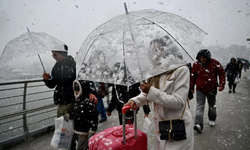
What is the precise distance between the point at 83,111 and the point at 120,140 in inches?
48.8

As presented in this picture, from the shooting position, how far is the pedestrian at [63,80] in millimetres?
2732

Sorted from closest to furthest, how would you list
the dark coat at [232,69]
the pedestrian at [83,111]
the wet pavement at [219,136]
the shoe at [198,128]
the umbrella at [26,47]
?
the umbrella at [26,47] < the pedestrian at [83,111] < the wet pavement at [219,136] < the shoe at [198,128] < the dark coat at [232,69]

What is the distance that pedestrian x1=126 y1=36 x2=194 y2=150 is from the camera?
1.46 meters

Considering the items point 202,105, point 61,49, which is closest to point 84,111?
point 61,49

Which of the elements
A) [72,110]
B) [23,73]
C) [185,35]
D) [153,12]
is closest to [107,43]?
[153,12]

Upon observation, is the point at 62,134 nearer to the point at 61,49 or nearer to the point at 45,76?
the point at 45,76

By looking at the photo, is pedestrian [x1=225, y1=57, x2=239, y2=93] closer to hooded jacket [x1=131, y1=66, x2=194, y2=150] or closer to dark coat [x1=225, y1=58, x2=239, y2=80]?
dark coat [x1=225, y1=58, x2=239, y2=80]

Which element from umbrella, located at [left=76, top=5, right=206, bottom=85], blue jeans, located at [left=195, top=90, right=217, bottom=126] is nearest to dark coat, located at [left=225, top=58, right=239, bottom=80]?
blue jeans, located at [left=195, top=90, right=217, bottom=126]

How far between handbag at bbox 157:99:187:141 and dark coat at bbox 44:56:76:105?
5.93 feet

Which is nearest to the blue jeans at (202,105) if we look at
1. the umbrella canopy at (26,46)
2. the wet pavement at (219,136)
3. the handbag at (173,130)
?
the wet pavement at (219,136)

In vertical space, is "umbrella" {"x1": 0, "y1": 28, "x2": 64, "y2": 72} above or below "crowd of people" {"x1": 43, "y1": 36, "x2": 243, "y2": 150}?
above

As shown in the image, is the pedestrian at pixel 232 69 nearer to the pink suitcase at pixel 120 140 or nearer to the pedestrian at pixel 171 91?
the pedestrian at pixel 171 91

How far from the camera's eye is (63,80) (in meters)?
2.73

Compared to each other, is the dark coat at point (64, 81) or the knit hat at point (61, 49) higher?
the knit hat at point (61, 49)
